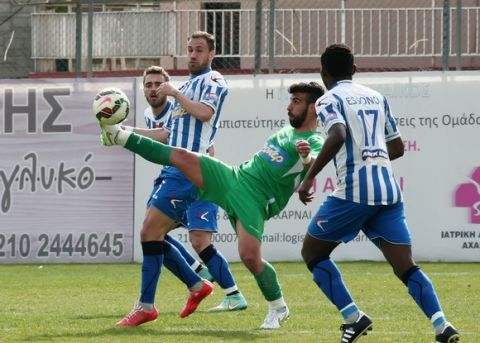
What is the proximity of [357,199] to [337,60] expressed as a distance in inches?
35.5

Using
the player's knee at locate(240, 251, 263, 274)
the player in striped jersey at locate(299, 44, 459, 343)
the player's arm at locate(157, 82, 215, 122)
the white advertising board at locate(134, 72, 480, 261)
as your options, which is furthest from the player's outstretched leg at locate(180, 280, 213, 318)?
the white advertising board at locate(134, 72, 480, 261)

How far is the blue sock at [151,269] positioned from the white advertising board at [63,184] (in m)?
7.40

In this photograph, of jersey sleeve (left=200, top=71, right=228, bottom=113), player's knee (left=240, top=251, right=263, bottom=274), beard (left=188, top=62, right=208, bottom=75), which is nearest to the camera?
player's knee (left=240, top=251, right=263, bottom=274)

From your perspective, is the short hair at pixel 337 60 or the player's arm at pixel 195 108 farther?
the player's arm at pixel 195 108

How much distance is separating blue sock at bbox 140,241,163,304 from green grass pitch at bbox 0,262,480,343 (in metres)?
0.23

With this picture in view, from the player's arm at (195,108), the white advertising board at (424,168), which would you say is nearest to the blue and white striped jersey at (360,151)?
the player's arm at (195,108)

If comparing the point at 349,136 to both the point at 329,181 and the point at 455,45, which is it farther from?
the point at 455,45

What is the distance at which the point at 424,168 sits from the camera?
664 inches

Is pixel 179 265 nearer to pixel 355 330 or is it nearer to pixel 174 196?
pixel 174 196

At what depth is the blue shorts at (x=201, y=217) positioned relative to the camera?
1123cm

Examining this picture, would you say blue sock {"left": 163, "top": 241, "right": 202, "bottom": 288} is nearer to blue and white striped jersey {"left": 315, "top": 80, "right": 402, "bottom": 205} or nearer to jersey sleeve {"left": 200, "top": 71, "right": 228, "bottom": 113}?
jersey sleeve {"left": 200, "top": 71, "right": 228, "bottom": 113}

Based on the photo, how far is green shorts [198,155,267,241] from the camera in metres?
9.09

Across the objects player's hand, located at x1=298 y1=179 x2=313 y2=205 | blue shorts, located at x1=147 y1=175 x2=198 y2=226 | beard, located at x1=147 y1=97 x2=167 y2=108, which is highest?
beard, located at x1=147 y1=97 x2=167 y2=108

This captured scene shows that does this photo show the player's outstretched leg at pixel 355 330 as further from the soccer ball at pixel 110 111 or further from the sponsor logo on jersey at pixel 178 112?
the sponsor logo on jersey at pixel 178 112
